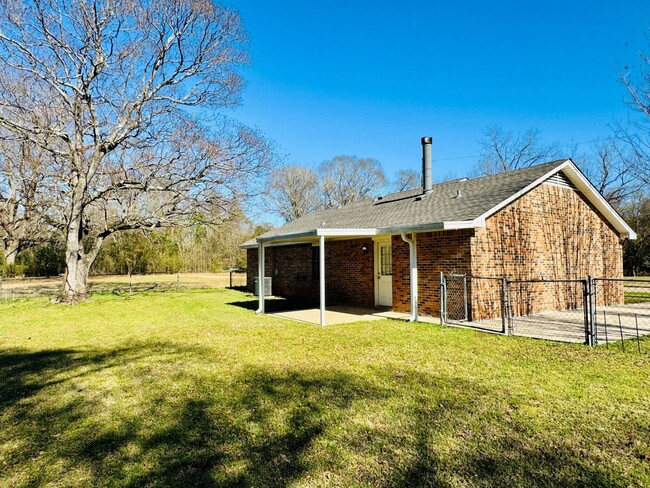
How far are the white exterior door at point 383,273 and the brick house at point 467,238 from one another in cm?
3

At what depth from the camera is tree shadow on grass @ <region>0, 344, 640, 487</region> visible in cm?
288

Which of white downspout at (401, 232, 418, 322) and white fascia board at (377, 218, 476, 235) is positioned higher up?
white fascia board at (377, 218, 476, 235)

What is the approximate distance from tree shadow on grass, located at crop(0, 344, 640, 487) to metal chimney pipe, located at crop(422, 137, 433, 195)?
375 inches

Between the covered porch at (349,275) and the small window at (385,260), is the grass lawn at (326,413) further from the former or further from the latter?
the small window at (385,260)

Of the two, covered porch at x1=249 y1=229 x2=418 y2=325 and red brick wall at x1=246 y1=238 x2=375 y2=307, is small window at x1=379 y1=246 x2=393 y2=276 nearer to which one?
covered porch at x1=249 y1=229 x2=418 y2=325

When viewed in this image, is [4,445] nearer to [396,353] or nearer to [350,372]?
[350,372]

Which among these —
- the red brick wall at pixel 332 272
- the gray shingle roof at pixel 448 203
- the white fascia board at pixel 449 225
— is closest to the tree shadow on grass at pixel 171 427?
the white fascia board at pixel 449 225

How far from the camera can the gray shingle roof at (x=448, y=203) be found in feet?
32.3

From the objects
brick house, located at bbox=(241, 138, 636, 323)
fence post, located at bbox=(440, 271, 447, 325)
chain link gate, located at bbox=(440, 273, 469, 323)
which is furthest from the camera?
brick house, located at bbox=(241, 138, 636, 323)

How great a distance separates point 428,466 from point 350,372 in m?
2.48

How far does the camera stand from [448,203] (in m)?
11.3

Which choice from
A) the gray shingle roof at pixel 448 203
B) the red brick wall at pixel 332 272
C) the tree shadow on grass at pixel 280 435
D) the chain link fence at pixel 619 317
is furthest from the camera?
the red brick wall at pixel 332 272

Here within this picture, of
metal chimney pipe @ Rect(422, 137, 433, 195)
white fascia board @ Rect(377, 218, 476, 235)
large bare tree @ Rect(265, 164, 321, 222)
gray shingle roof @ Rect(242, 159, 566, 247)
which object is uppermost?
large bare tree @ Rect(265, 164, 321, 222)

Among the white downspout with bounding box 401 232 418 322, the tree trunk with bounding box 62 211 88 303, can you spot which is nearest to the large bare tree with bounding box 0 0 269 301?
the tree trunk with bounding box 62 211 88 303
